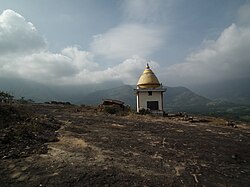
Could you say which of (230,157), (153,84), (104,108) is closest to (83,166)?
(230,157)

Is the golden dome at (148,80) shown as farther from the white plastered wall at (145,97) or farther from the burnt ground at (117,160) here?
the burnt ground at (117,160)

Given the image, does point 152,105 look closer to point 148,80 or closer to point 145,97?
point 145,97

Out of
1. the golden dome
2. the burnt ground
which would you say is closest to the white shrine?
the golden dome

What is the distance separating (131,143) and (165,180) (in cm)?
480

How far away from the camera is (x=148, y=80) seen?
31125mm

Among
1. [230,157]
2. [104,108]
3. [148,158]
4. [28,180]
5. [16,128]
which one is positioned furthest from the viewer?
[104,108]

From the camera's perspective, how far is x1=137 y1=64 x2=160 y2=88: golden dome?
30.9 meters

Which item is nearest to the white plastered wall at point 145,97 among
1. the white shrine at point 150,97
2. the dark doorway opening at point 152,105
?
the white shrine at point 150,97

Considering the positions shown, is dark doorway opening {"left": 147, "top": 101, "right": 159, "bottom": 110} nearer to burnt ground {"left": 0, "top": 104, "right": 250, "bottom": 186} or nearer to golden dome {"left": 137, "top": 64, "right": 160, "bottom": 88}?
golden dome {"left": 137, "top": 64, "right": 160, "bottom": 88}

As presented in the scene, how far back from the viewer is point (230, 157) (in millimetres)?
9773

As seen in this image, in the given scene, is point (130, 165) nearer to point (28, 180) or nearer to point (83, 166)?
point (83, 166)

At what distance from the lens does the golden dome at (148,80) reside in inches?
1217

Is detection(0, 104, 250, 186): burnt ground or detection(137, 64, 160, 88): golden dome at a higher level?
detection(137, 64, 160, 88): golden dome

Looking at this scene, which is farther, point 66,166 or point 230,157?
point 230,157
